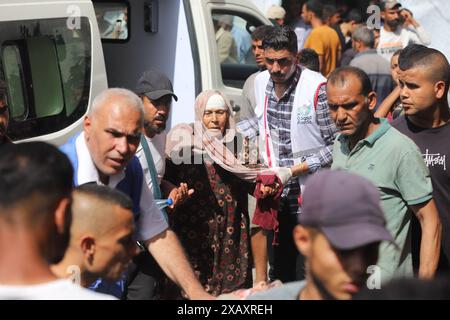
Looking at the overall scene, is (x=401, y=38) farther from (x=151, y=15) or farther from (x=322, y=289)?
(x=322, y=289)

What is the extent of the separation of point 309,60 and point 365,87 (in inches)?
133

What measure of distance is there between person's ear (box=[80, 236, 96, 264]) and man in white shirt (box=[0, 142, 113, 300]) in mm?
656

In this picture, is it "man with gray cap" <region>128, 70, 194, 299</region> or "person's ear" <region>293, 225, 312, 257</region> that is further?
"man with gray cap" <region>128, 70, 194, 299</region>

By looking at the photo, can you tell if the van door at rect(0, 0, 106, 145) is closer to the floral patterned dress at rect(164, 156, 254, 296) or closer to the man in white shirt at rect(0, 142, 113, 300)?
the floral patterned dress at rect(164, 156, 254, 296)

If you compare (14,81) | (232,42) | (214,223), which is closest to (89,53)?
(14,81)

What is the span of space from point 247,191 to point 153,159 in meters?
0.81

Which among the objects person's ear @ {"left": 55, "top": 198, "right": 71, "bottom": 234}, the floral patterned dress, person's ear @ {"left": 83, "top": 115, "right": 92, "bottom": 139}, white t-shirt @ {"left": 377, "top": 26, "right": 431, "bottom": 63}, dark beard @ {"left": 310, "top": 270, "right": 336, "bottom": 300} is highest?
person's ear @ {"left": 55, "top": 198, "right": 71, "bottom": 234}

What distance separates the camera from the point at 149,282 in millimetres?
5289

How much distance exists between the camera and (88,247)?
3180 mm

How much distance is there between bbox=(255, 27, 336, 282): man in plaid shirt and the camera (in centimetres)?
573

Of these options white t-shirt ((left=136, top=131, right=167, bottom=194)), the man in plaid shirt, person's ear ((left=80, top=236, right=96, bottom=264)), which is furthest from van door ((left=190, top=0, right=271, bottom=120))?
person's ear ((left=80, top=236, right=96, bottom=264))

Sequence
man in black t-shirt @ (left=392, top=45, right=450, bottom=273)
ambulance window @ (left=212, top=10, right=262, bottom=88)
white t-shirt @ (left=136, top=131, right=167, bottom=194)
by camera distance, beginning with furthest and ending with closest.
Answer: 1. ambulance window @ (left=212, top=10, right=262, bottom=88)
2. white t-shirt @ (left=136, top=131, right=167, bottom=194)
3. man in black t-shirt @ (left=392, top=45, right=450, bottom=273)

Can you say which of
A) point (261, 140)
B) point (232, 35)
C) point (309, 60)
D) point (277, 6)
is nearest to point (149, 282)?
point (261, 140)
